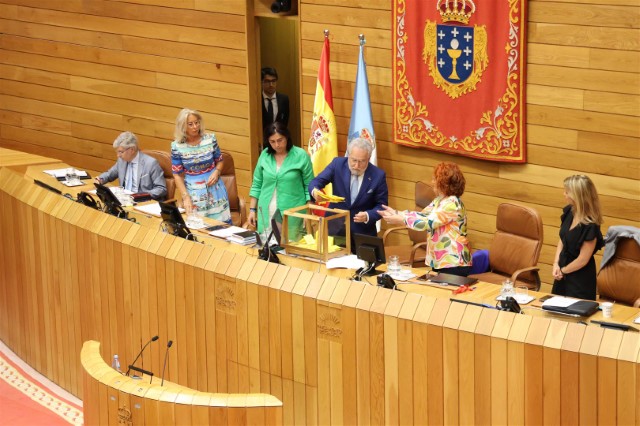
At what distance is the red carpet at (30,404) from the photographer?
6434mm

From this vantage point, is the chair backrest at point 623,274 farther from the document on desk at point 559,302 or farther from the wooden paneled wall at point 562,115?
the document on desk at point 559,302

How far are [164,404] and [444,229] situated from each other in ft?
7.03

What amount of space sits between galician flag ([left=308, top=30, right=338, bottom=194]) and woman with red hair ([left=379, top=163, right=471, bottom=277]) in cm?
217

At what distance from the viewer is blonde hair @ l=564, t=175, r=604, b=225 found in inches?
226

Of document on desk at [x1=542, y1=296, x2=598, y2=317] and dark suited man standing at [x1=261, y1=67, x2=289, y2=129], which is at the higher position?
dark suited man standing at [x1=261, y1=67, x2=289, y2=129]

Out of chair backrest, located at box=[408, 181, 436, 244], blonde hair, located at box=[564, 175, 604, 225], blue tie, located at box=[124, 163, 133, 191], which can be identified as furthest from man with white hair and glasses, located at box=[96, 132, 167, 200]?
blonde hair, located at box=[564, 175, 604, 225]

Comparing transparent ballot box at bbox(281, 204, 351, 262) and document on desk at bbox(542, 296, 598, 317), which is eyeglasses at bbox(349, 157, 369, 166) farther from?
document on desk at bbox(542, 296, 598, 317)

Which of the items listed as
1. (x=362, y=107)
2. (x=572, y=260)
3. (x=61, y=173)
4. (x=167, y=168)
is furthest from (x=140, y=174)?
(x=572, y=260)

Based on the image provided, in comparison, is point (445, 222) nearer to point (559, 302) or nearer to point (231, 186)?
point (559, 302)

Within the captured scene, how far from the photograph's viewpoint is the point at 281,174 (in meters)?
7.07

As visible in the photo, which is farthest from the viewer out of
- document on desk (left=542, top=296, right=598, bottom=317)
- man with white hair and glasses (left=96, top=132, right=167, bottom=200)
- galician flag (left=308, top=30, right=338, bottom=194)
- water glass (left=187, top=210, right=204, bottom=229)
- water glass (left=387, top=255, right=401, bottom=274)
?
galician flag (left=308, top=30, right=338, bottom=194)

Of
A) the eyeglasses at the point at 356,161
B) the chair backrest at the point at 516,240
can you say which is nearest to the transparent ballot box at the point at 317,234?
the eyeglasses at the point at 356,161

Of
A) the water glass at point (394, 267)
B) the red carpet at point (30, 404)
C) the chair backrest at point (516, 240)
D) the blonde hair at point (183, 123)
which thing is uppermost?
the blonde hair at point (183, 123)

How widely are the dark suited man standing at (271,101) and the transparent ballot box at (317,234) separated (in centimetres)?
338
